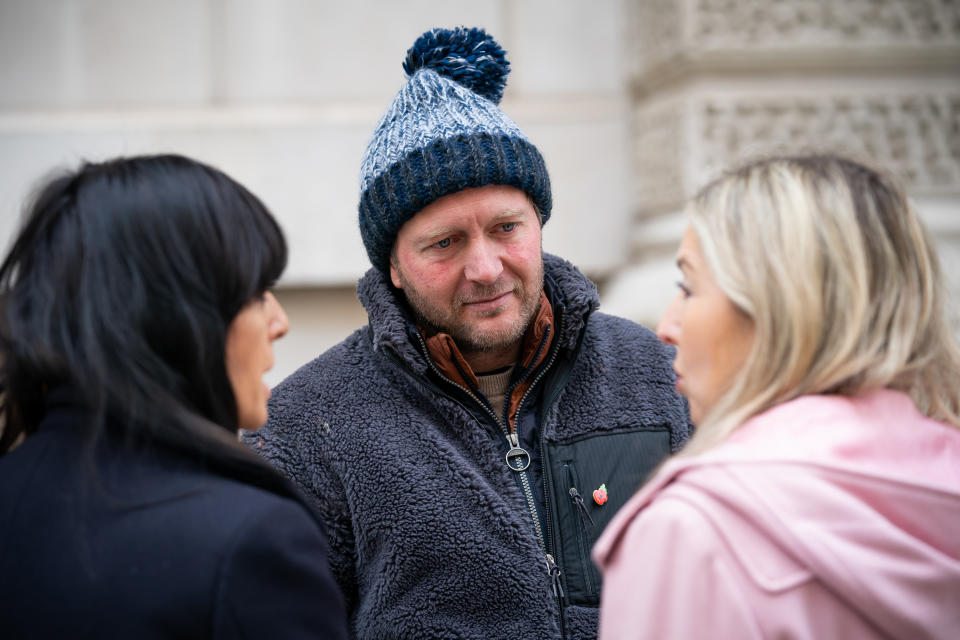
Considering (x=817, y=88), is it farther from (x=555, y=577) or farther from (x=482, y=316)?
(x=555, y=577)

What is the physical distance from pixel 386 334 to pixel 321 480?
0.37 meters

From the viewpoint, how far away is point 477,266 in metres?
2.22

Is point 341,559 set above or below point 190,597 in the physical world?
below

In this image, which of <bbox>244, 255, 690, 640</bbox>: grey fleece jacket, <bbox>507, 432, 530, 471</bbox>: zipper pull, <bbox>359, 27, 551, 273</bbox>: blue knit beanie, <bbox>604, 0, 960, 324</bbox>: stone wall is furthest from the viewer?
<bbox>604, 0, 960, 324</bbox>: stone wall

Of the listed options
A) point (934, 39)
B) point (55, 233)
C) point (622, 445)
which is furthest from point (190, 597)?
point (934, 39)

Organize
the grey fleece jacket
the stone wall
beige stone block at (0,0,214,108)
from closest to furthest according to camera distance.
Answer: the grey fleece jacket → the stone wall → beige stone block at (0,0,214,108)

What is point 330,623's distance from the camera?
1238mm

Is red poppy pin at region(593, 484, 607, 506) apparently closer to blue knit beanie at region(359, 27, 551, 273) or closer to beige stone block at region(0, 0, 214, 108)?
blue knit beanie at region(359, 27, 551, 273)

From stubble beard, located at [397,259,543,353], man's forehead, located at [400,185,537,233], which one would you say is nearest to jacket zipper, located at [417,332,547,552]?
stubble beard, located at [397,259,543,353]

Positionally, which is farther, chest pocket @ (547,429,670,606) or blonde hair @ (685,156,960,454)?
chest pocket @ (547,429,670,606)

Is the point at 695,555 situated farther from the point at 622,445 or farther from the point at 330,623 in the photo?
the point at 622,445

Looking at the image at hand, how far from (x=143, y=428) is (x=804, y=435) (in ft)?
2.92

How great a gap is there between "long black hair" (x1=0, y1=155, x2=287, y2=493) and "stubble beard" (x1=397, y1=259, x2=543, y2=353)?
0.92m

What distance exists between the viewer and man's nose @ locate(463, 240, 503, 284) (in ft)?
7.21
